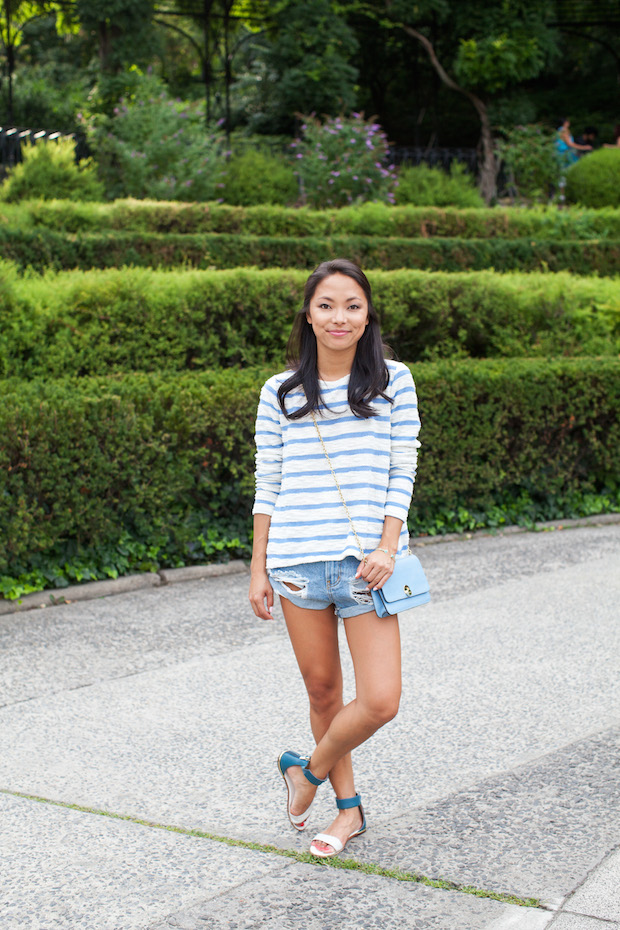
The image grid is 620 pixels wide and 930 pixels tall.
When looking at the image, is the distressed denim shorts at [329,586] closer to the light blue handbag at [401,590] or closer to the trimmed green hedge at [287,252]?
the light blue handbag at [401,590]

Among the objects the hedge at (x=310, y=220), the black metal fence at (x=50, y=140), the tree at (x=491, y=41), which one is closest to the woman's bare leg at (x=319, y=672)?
the hedge at (x=310, y=220)

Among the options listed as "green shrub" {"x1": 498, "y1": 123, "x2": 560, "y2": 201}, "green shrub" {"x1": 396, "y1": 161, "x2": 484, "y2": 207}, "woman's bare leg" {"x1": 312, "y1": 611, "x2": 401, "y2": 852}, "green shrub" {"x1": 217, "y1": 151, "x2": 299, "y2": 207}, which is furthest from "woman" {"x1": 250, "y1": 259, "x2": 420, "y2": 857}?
"green shrub" {"x1": 498, "y1": 123, "x2": 560, "y2": 201}

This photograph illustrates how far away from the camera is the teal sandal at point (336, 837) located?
2.85 m

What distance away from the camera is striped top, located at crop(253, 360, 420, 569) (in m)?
2.72

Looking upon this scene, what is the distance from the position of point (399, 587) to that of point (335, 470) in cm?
38

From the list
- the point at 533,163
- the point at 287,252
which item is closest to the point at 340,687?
the point at 287,252

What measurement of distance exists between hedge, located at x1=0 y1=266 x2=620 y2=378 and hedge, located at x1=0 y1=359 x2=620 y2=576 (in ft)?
2.35

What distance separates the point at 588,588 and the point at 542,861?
135 inches

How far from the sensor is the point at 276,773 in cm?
352

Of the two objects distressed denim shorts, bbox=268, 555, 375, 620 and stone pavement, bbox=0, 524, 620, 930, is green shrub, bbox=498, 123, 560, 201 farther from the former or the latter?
distressed denim shorts, bbox=268, 555, 375, 620

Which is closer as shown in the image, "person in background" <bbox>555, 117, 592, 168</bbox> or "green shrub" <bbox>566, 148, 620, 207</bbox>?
"green shrub" <bbox>566, 148, 620, 207</bbox>

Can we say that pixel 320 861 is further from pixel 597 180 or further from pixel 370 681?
pixel 597 180

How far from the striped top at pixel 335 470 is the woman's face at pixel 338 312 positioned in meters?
0.12

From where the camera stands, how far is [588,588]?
19.8 feet
